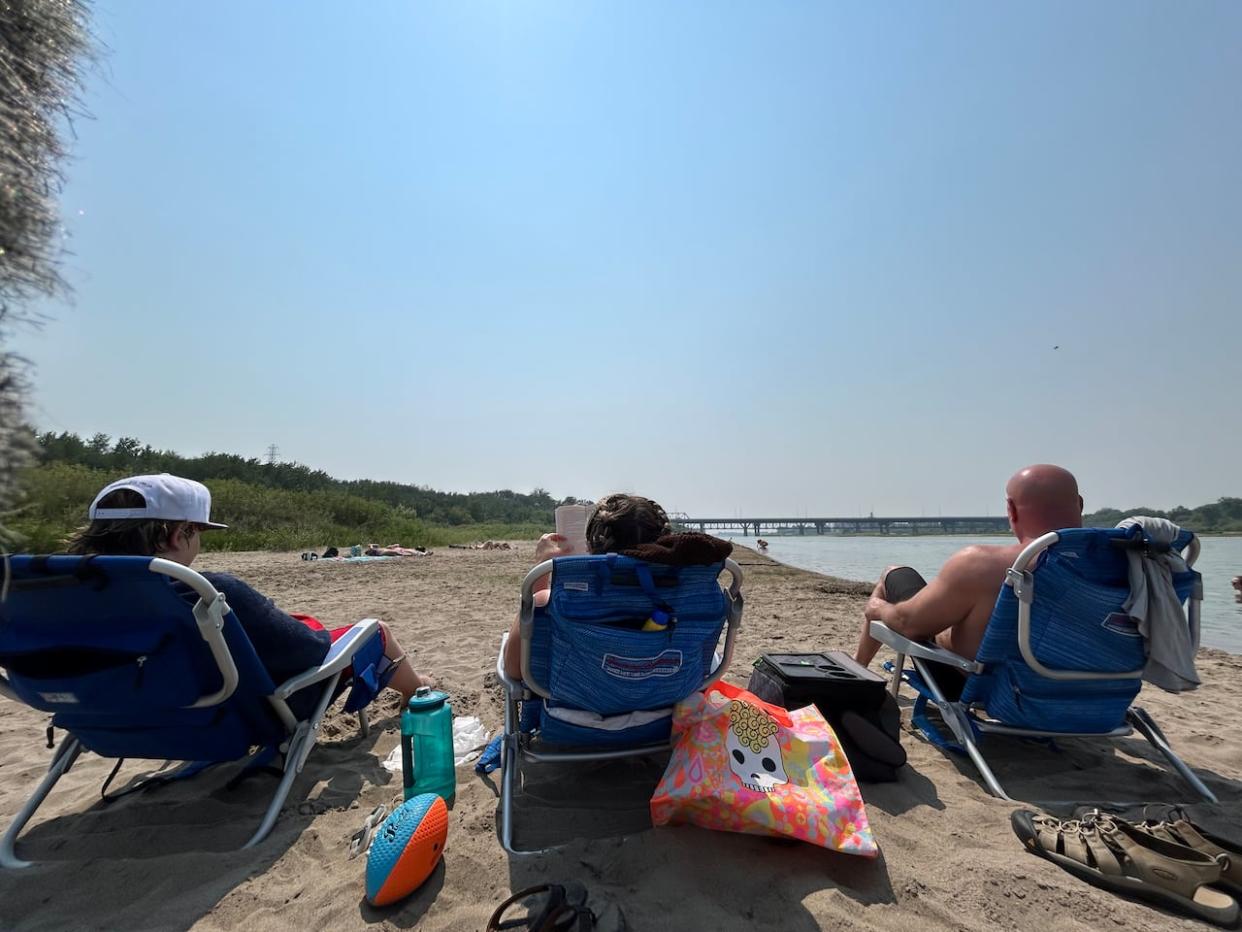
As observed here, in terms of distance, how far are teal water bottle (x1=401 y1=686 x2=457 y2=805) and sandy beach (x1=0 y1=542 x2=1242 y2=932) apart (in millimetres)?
124

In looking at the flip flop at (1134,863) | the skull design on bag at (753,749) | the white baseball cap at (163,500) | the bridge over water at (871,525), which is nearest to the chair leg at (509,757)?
the skull design on bag at (753,749)

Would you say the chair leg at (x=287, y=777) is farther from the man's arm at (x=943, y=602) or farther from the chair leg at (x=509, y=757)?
the man's arm at (x=943, y=602)

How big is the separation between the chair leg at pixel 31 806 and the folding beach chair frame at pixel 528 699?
5.34 ft

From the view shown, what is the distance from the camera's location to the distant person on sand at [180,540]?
2.16 metres

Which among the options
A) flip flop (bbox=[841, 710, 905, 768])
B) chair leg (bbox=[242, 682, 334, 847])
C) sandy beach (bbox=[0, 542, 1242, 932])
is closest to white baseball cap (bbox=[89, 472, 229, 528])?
chair leg (bbox=[242, 682, 334, 847])

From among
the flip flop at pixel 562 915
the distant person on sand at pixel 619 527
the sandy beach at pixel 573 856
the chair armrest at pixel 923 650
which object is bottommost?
the sandy beach at pixel 573 856

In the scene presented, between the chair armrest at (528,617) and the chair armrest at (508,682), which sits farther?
the chair armrest at (508,682)

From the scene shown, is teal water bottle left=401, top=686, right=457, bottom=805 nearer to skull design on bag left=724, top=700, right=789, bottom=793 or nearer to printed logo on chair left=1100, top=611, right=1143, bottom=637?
skull design on bag left=724, top=700, right=789, bottom=793

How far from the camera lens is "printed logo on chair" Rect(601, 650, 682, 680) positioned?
6.72ft

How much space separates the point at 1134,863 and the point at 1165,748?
116 centimetres

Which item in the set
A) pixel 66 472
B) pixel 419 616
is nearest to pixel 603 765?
pixel 66 472

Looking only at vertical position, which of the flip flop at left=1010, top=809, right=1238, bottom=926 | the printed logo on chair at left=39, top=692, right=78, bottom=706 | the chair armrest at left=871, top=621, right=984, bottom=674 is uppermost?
the chair armrest at left=871, top=621, right=984, bottom=674

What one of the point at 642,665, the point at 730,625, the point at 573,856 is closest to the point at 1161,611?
the point at 730,625

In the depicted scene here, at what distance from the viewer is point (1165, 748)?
2516 mm
